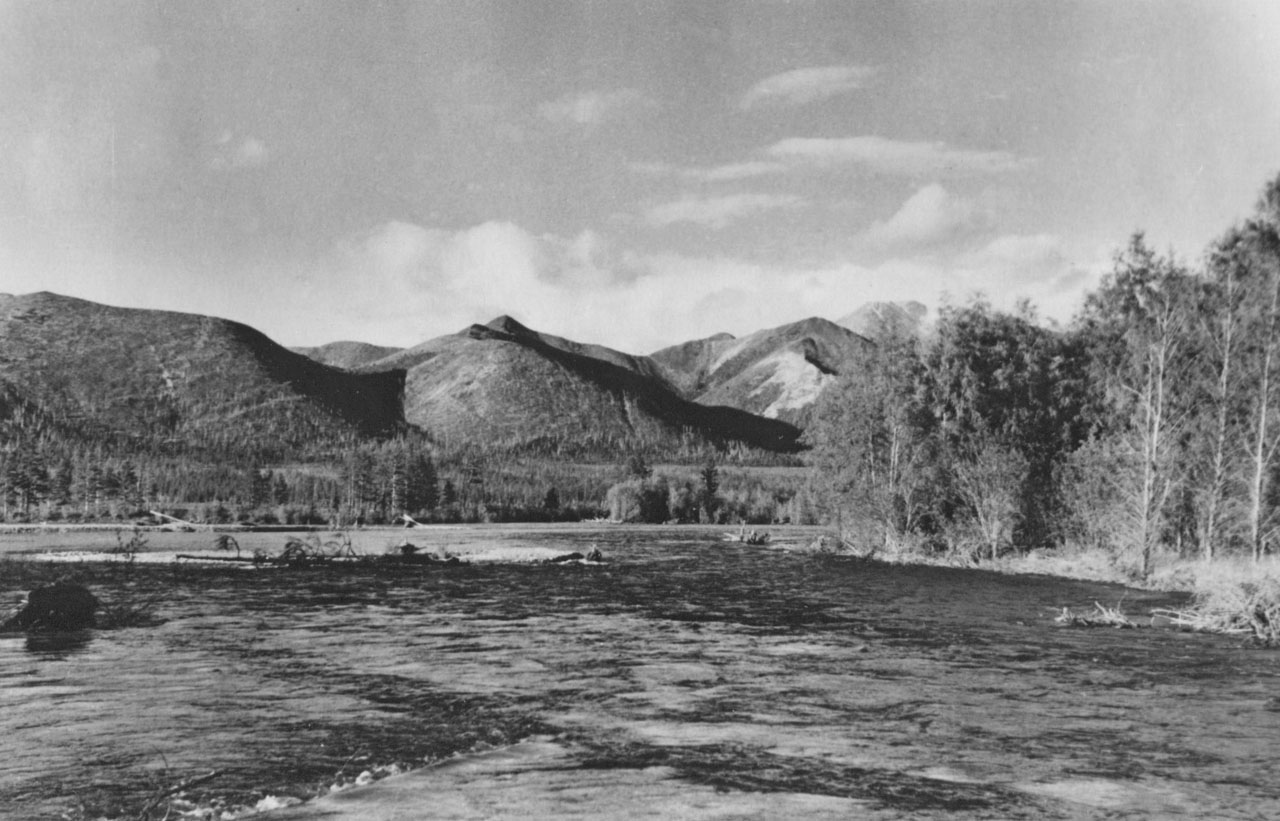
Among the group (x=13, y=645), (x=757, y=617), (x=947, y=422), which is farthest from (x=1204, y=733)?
(x=947, y=422)

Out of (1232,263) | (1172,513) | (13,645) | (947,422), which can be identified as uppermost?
(1232,263)

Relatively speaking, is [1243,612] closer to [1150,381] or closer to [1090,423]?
[1150,381]

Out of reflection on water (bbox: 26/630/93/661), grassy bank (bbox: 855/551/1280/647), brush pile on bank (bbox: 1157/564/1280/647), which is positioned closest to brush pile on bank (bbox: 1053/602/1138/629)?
grassy bank (bbox: 855/551/1280/647)

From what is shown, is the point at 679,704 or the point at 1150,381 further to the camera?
the point at 1150,381

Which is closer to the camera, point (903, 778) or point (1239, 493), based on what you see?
point (903, 778)

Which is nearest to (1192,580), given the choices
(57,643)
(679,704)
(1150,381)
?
(1150,381)

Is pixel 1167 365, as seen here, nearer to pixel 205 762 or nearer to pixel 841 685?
pixel 841 685
